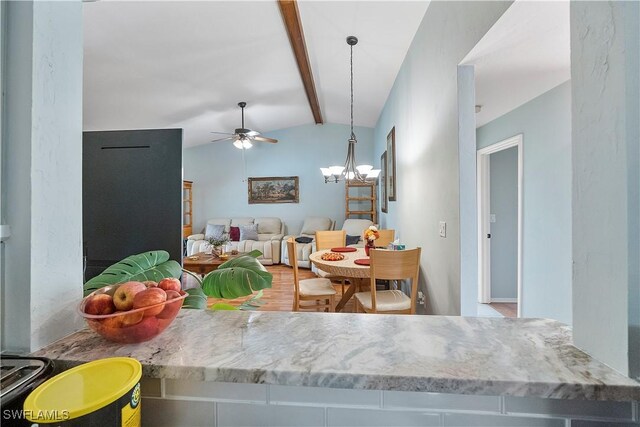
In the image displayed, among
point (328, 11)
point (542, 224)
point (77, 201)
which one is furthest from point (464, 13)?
point (77, 201)

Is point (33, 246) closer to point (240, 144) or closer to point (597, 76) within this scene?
point (597, 76)

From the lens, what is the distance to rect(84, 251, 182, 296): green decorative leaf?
2.94 ft

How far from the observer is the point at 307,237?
18.7 feet

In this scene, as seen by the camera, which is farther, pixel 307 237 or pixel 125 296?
pixel 307 237

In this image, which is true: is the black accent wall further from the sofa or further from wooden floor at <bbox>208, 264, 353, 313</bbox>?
the sofa

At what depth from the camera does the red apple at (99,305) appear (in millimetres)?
594

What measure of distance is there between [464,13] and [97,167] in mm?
2135

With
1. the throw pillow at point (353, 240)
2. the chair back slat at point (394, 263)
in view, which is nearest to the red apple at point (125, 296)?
the chair back slat at point (394, 263)

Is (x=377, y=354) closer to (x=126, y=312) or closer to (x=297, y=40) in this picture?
(x=126, y=312)

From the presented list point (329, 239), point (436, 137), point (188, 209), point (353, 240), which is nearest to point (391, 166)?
point (329, 239)

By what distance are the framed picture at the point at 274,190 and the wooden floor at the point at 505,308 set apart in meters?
4.38

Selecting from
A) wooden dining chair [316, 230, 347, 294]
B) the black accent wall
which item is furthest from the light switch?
wooden dining chair [316, 230, 347, 294]

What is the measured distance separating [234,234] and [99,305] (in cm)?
577

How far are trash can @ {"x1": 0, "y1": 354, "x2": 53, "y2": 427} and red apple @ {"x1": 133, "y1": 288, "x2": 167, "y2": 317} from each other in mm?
170
